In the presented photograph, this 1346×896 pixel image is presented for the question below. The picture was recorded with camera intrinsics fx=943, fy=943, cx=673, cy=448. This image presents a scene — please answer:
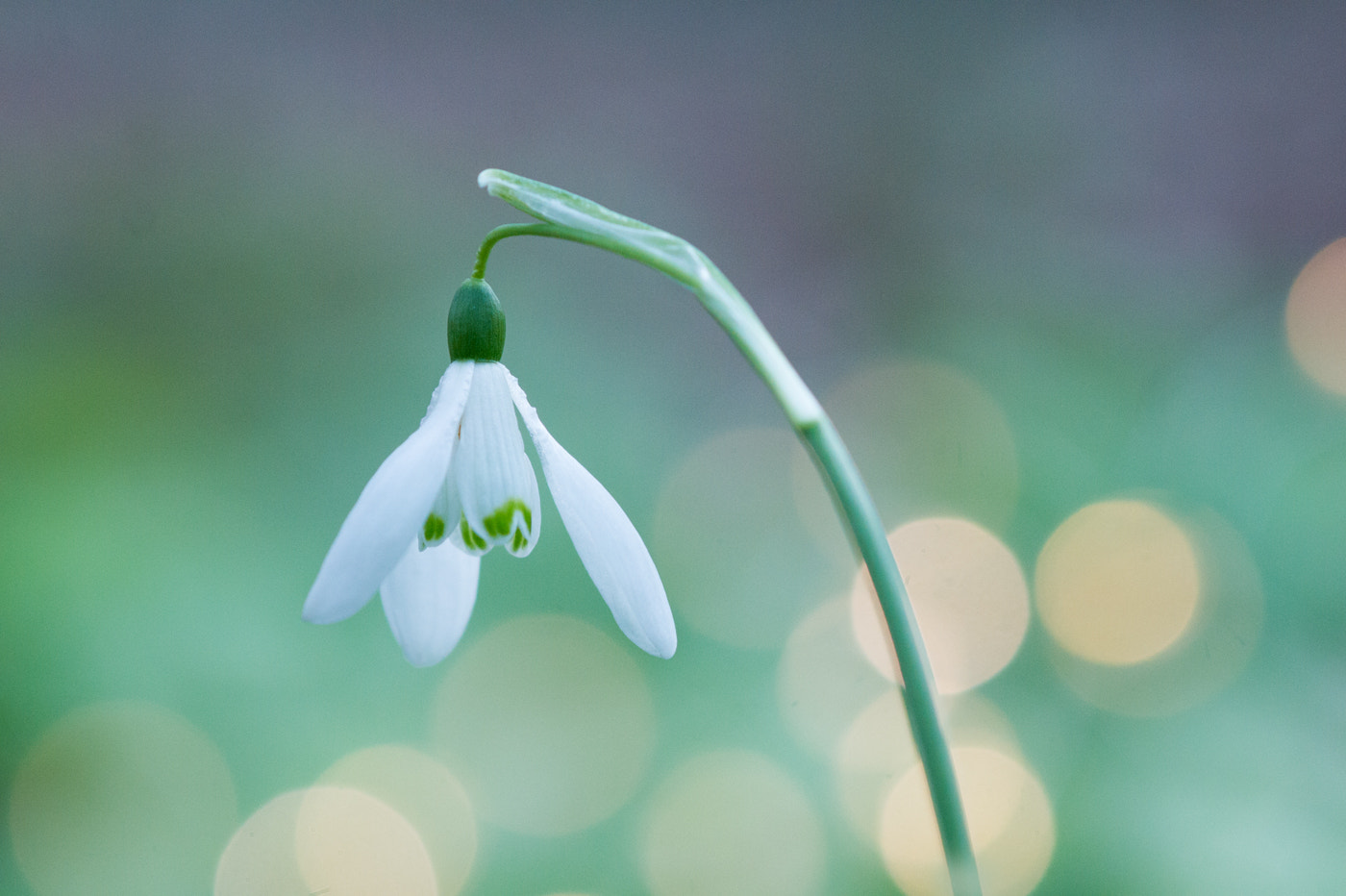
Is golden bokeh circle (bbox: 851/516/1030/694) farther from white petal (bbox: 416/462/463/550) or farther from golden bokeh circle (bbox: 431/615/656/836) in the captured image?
white petal (bbox: 416/462/463/550)

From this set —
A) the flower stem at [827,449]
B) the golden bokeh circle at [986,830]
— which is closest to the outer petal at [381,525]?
the flower stem at [827,449]

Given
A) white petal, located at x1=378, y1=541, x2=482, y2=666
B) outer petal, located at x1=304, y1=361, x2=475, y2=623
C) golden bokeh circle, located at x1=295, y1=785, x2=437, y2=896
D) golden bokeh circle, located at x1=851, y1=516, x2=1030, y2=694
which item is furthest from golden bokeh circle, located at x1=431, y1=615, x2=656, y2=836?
outer petal, located at x1=304, y1=361, x2=475, y2=623

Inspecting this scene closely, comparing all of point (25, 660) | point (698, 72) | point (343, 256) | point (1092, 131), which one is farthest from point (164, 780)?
point (1092, 131)

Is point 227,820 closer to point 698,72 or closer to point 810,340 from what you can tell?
point 810,340

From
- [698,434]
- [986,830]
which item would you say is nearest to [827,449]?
[986,830]

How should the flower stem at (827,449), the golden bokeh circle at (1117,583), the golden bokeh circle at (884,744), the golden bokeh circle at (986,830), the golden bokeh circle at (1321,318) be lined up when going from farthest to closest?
the golden bokeh circle at (1321,318) < the golden bokeh circle at (1117,583) < the golden bokeh circle at (884,744) < the golden bokeh circle at (986,830) < the flower stem at (827,449)

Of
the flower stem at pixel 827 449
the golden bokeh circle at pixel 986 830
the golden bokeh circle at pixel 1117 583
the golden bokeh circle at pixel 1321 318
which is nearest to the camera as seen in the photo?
the flower stem at pixel 827 449

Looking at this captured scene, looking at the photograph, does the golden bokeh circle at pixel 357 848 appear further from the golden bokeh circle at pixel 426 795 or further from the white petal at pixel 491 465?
the white petal at pixel 491 465
